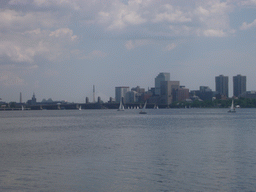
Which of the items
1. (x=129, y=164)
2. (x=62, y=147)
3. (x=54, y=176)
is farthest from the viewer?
(x=62, y=147)

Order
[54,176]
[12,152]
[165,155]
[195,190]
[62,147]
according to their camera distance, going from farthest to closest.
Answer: [62,147]
[12,152]
[165,155]
[54,176]
[195,190]

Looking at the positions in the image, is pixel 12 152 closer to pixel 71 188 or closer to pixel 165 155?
pixel 165 155

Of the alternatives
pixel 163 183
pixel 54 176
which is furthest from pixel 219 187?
pixel 54 176

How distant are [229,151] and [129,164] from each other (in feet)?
44.2

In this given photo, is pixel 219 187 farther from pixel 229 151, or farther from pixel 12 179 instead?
pixel 229 151

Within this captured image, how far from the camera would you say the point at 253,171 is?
30.9 metres

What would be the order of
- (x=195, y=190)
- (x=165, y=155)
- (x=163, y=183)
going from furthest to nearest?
(x=165, y=155) < (x=163, y=183) < (x=195, y=190)

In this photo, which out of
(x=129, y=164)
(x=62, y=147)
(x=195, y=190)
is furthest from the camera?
(x=62, y=147)

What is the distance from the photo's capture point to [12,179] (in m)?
29.1

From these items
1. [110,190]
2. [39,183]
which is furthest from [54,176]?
[110,190]

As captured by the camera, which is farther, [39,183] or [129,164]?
[129,164]

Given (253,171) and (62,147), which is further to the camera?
(62,147)

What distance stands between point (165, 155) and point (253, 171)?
1136 centimetres

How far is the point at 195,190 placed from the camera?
25.2 metres
